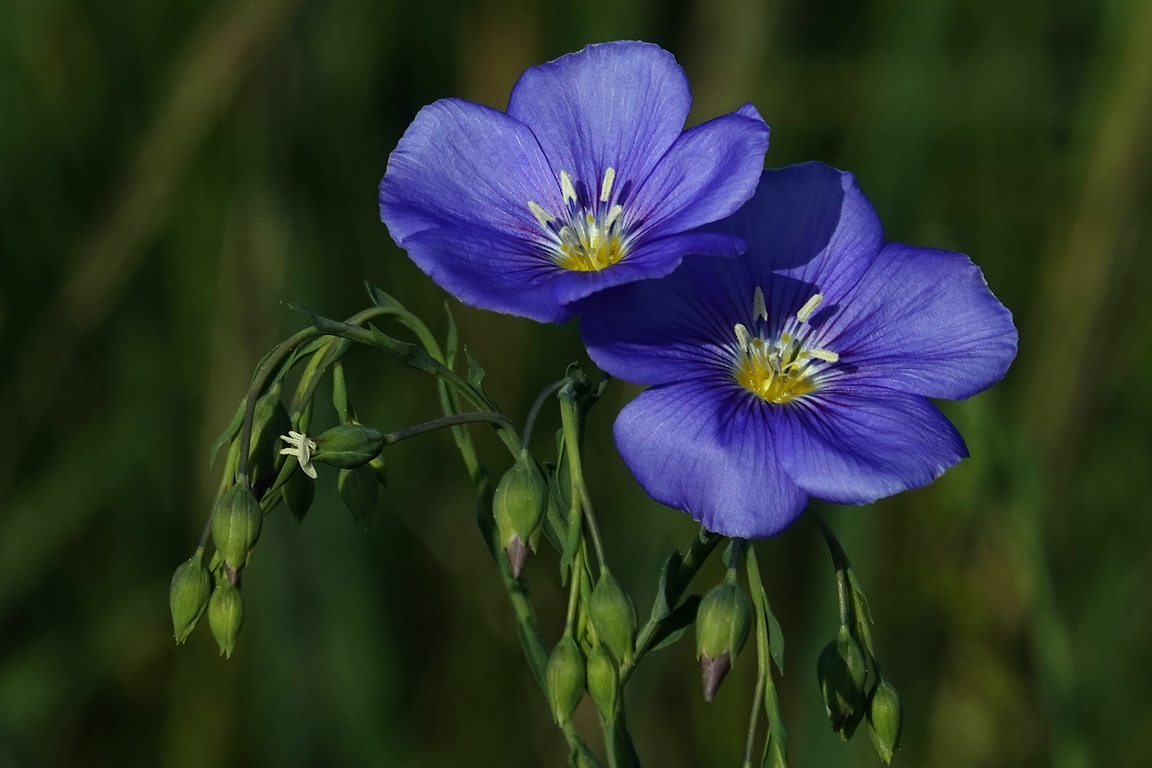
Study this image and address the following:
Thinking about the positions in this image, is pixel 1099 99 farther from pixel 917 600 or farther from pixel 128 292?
pixel 128 292

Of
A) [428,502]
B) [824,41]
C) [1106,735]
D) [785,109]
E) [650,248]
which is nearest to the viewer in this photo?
[650,248]

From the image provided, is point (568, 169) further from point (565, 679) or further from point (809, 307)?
point (565, 679)

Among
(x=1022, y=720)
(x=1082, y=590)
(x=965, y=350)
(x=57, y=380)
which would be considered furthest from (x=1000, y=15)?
(x=57, y=380)

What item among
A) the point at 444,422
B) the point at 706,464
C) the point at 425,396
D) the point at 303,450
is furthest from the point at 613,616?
the point at 425,396

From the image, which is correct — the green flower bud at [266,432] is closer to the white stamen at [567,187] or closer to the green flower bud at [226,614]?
the green flower bud at [226,614]

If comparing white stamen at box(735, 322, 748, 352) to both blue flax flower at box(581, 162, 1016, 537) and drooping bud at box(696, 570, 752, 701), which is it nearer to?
blue flax flower at box(581, 162, 1016, 537)

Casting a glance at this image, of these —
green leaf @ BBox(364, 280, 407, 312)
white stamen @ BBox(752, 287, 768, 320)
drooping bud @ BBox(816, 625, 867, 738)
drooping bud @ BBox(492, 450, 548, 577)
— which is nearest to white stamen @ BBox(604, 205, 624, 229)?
white stamen @ BBox(752, 287, 768, 320)
